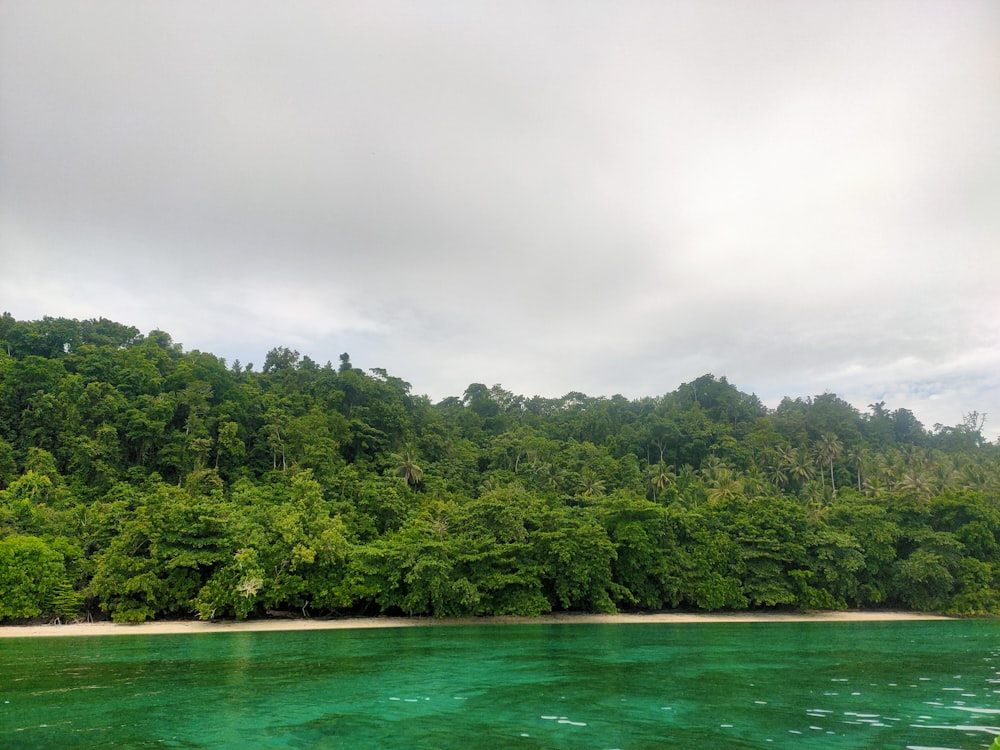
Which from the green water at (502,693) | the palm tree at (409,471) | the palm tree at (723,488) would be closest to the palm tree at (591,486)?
the palm tree at (723,488)

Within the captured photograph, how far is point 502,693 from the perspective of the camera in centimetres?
1542

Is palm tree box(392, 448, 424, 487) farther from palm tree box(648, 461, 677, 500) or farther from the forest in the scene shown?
palm tree box(648, 461, 677, 500)

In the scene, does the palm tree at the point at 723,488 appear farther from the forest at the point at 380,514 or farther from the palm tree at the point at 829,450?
the palm tree at the point at 829,450

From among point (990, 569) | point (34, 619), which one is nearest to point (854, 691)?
point (990, 569)

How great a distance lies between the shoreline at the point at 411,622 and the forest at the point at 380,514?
0.70 metres

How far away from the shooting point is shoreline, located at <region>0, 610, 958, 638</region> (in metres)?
30.2

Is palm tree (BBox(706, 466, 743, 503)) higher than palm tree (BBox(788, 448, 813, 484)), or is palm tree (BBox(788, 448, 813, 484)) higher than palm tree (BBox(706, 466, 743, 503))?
palm tree (BBox(788, 448, 813, 484))

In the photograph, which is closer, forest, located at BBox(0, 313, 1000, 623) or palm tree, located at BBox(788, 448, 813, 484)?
forest, located at BBox(0, 313, 1000, 623)

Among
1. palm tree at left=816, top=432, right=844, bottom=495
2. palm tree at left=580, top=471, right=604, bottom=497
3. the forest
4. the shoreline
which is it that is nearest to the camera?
the shoreline

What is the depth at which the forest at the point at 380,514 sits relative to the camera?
109ft

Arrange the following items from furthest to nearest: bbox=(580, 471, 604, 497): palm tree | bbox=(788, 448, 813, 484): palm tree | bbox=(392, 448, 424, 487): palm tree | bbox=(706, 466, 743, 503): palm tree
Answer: bbox=(788, 448, 813, 484): palm tree → bbox=(392, 448, 424, 487): palm tree → bbox=(580, 471, 604, 497): palm tree → bbox=(706, 466, 743, 503): palm tree

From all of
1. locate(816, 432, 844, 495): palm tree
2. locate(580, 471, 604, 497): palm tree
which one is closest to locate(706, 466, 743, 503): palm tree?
locate(580, 471, 604, 497): palm tree

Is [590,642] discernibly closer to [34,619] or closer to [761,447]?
[34,619]

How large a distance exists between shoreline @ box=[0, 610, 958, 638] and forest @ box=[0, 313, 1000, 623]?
70 centimetres
